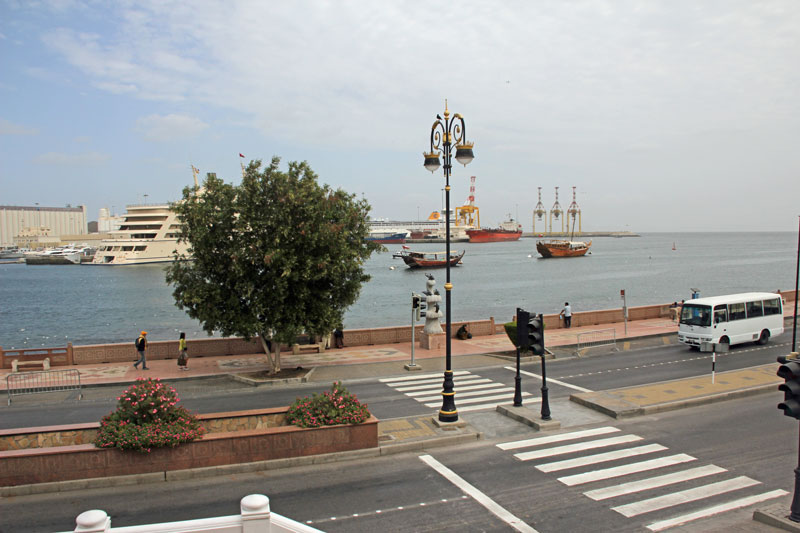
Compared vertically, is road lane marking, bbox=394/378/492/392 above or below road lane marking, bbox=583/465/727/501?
below

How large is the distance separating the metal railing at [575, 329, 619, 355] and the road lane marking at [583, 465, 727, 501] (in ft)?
44.2

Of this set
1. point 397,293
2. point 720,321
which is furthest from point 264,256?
point 397,293

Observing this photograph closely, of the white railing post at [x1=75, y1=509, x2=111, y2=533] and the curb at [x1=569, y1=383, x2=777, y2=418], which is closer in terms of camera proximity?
the white railing post at [x1=75, y1=509, x2=111, y2=533]

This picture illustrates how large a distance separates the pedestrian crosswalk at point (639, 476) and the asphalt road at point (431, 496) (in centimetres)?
7

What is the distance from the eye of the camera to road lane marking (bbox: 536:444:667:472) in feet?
37.0

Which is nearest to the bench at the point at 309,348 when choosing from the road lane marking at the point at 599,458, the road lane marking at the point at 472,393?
the road lane marking at the point at 472,393

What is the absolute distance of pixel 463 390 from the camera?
60.1 feet

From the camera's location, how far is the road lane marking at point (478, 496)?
8.88 metres

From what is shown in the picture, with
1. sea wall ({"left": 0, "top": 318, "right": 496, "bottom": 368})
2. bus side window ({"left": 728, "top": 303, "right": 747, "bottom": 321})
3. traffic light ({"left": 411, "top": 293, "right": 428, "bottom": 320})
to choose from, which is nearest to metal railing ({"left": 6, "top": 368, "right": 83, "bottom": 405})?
sea wall ({"left": 0, "top": 318, "right": 496, "bottom": 368})

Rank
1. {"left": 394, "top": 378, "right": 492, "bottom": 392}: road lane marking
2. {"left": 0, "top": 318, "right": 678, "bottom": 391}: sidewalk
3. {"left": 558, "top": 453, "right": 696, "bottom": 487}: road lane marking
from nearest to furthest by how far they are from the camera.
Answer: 1. {"left": 558, "top": 453, "right": 696, "bottom": 487}: road lane marking
2. {"left": 394, "top": 378, "right": 492, "bottom": 392}: road lane marking
3. {"left": 0, "top": 318, "right": 678, "bottom": 391}: sidewalk

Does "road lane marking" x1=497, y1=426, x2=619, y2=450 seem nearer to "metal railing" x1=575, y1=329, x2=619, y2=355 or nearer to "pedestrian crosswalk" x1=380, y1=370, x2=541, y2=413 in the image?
"pedestrian crosswalk" x1=380, y1=370, x2=541, y2=413

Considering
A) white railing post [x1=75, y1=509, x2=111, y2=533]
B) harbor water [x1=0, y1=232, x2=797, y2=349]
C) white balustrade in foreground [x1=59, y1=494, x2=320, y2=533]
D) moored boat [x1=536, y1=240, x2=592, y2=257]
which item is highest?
moored boat [x1=536, y1=240, x2=592, y2=257]

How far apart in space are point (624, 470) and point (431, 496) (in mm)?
4087

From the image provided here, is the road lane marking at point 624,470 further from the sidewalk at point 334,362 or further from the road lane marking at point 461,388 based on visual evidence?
the sidewalk at point 334,362
